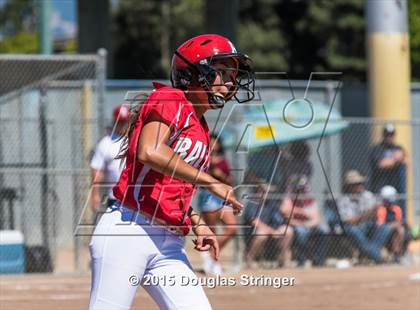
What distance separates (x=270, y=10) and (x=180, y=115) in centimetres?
4842

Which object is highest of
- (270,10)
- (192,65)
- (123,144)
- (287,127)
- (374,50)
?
(192,65)

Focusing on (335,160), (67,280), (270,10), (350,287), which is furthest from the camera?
(270,10)

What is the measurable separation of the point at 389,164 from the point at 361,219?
0.92 metres

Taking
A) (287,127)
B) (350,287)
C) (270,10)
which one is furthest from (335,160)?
(270,10)

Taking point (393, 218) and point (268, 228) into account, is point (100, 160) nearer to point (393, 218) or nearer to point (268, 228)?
point (268, 228)

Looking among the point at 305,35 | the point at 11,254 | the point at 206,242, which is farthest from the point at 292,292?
the point at 305,35

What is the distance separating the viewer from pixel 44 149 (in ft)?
46.9

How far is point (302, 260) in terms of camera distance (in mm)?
13789

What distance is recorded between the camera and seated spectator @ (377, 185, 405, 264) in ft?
45.6

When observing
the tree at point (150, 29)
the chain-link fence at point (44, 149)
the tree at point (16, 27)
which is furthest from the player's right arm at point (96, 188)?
the tree at point (150, 29)

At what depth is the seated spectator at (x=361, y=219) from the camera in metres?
13.9

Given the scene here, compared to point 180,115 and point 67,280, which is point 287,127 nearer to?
point 67,280

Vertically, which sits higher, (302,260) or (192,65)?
(192,65)

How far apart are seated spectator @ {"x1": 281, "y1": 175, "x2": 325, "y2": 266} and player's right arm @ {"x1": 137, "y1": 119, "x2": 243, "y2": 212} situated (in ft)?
29.2
